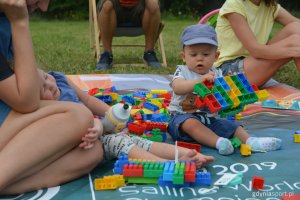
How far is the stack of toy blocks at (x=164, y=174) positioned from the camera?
167cm

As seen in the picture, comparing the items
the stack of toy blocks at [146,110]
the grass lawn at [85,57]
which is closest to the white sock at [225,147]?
the stack of toy blocks at [146,110]

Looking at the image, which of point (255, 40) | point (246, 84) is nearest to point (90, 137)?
point (246, 84)

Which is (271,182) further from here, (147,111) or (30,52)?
(147,111)

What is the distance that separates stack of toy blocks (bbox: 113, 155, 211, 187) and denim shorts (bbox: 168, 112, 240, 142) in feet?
1.60

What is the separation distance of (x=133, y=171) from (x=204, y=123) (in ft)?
2.15

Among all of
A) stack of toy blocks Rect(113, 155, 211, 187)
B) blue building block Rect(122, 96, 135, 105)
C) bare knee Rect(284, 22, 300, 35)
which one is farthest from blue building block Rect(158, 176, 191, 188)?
bare knee Rect(284, 22, 300, 35)

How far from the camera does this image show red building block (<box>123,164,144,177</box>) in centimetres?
171

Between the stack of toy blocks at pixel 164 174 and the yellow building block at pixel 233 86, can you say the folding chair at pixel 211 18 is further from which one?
the stack of toy blocks at pixel 164 174

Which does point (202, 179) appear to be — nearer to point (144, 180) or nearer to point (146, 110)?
point (144, 180)

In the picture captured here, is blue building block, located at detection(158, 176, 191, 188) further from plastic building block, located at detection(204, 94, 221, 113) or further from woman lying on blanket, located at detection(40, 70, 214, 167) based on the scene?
plastic building block, located at detection(204, 94, 221, 113)

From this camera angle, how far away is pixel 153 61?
459cm

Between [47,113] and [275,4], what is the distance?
230cm

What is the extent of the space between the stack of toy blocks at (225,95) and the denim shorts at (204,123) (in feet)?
0.49

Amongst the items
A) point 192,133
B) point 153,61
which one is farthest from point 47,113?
point 153,61
